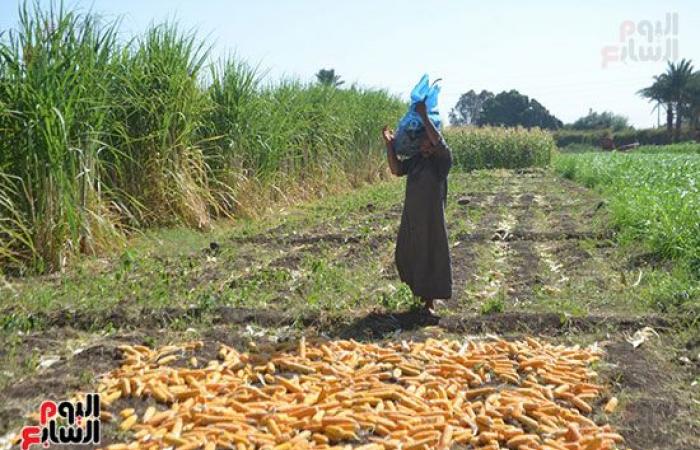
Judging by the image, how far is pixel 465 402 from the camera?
13.3 ft

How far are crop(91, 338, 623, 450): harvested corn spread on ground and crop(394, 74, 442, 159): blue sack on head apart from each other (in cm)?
161

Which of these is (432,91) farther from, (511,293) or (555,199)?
(555,199)

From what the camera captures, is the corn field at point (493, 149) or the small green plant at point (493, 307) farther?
the corn field at point (493, 149)

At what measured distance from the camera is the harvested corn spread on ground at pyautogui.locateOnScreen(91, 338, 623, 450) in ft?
11.6

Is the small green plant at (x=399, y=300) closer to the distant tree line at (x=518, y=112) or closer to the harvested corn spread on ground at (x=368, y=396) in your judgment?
the harvested corn spread on ground at (x=368, y=396)

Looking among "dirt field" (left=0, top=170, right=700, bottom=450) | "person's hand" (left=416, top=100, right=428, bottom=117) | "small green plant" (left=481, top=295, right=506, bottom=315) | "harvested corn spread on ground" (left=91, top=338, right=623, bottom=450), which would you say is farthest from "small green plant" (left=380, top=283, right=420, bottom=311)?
"person's hand" (left=416, top=100, right=428, bottom=117)

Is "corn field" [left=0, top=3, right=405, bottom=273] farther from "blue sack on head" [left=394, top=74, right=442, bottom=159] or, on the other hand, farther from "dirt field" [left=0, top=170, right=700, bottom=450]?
"blue sack on head" [left=394, top=74, right=442, bottom=159]

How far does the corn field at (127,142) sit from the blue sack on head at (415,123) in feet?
11.9

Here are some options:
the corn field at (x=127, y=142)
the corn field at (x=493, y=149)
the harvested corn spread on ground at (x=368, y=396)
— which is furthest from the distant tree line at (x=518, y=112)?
the harvested corn spread on ground at (x=368, y=396)

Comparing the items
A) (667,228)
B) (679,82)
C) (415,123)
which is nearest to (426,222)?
(415,123)

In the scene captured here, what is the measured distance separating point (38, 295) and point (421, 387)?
3.78 m

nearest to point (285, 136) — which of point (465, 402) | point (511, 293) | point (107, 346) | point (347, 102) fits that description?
point (347, 102)

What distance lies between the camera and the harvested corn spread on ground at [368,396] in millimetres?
3525

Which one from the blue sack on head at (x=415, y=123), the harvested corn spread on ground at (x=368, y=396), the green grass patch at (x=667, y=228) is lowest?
the harvested corn spread on ground at (x=368, y=396)
